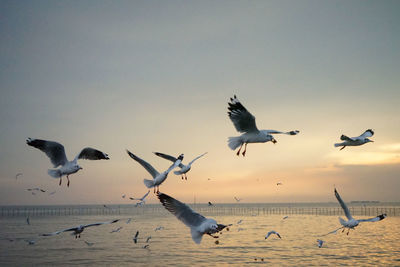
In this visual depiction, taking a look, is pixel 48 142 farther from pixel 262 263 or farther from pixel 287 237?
pixel 287 237

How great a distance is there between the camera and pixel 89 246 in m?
40.2

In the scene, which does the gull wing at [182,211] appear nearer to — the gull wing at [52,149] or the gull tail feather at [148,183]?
the gull tail feather at [148,183]

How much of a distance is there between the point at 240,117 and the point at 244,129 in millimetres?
567

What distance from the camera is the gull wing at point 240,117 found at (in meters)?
12.6

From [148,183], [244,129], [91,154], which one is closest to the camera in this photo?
[244,129]

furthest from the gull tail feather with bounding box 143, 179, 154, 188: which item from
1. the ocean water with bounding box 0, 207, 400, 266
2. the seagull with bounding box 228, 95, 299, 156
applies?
the ocean water with bounding box 0, 207, 400, 266

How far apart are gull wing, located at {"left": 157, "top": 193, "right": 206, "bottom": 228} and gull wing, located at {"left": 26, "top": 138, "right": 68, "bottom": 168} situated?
197 inches

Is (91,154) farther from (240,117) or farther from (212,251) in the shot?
(212,251)

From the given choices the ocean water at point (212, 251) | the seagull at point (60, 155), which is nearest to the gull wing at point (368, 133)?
the seagull at point (60, 155)

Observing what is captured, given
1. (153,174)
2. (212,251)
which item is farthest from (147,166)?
(212,251)

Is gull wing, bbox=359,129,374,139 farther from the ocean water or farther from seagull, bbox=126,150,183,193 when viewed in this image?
the ocean water

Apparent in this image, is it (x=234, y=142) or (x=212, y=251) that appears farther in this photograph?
(x=212, y=251)

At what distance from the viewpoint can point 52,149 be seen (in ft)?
45.9

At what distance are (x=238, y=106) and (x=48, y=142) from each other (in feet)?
22.6
